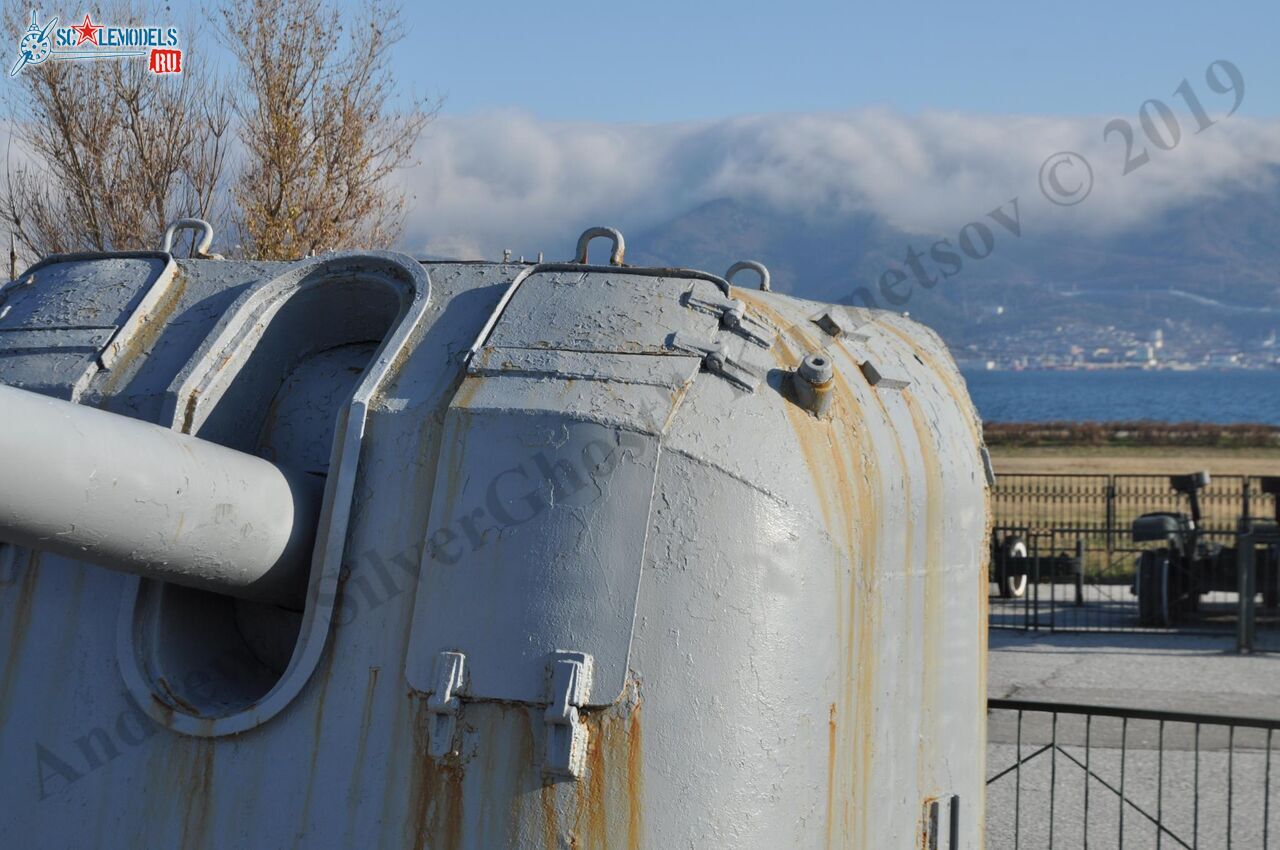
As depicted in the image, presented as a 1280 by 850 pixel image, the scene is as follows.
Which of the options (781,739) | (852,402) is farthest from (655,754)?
(852,402)

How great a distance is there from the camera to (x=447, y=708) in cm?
288

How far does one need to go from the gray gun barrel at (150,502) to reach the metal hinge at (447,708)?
1.44 feet

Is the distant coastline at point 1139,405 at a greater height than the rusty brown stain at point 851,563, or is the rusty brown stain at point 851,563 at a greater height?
the distant coastline at point 1139,405

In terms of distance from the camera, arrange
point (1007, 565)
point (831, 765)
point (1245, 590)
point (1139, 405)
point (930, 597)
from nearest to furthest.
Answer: point (831, 765), point (930, 597), point (1245, 590), point (1007, 565), point (1139, 405)

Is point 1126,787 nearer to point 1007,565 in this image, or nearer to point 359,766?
point 359,766

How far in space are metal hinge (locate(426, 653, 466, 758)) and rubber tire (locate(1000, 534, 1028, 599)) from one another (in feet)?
36.9

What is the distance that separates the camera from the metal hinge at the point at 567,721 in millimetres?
2814

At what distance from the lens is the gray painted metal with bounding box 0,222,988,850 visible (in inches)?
114

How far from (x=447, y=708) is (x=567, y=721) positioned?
235 mm

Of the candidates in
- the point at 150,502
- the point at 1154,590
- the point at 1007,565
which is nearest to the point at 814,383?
the point at 150,502

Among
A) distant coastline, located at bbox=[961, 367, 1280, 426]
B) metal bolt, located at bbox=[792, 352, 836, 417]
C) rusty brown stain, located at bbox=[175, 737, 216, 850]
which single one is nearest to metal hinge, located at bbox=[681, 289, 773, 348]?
metal bolt, located at bbox=[792, 352, 836, 417]

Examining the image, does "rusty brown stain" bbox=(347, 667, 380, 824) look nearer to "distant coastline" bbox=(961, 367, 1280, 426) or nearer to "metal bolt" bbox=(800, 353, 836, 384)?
"metal bolt" bbox=(800, 353, 836, 384)

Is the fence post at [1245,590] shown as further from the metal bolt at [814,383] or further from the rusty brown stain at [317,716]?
the rusty brown stain at [317,716]

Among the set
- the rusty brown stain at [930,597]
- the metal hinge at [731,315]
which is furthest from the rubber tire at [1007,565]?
the metal hinge at [731,315]
